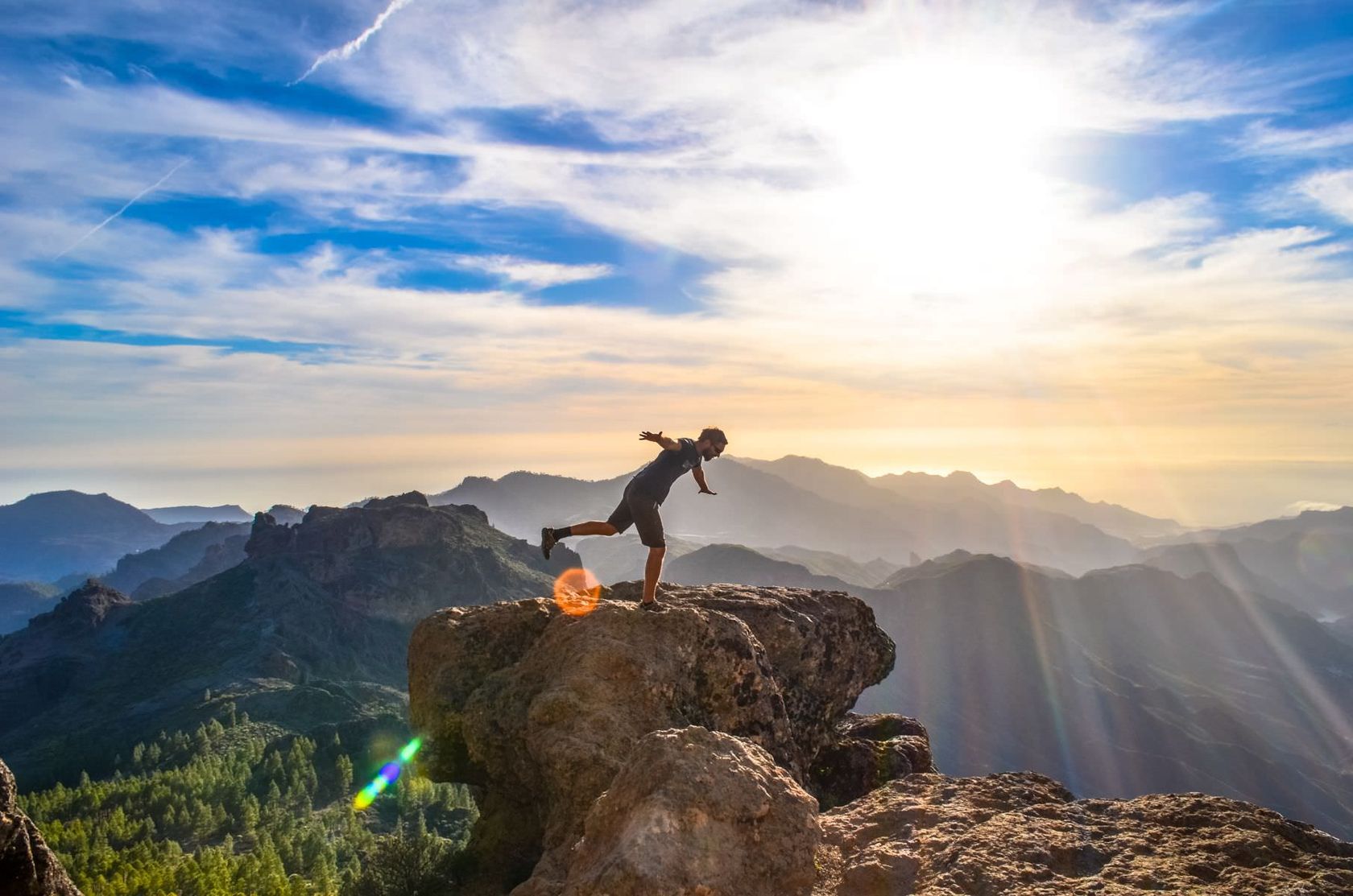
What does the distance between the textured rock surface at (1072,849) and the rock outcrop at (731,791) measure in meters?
0.03

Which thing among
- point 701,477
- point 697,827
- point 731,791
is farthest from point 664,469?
point 697,827

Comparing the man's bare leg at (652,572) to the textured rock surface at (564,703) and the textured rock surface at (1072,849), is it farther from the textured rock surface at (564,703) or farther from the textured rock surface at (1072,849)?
the textured rock surface at (1072,849)

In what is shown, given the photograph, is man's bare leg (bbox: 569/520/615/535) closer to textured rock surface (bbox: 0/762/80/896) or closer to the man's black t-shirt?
the man's black t-shirt

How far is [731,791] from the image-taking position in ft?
25.0

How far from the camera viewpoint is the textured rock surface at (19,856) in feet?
19.9

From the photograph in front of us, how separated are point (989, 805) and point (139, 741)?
170947 millimetres

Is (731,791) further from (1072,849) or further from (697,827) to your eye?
(1072,849)

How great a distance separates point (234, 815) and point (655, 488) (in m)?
119

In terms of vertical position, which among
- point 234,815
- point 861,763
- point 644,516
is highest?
point 644,516

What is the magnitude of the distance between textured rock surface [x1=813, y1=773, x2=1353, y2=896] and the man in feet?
16.9

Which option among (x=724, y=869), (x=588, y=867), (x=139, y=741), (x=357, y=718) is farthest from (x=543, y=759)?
(x=139, y=741)

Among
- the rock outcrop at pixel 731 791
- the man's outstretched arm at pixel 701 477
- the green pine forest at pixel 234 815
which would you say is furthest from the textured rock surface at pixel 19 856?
the green pine forest at pixel 234 815

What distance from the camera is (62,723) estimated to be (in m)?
160

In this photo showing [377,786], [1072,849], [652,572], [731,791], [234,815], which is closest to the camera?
[731,791]
